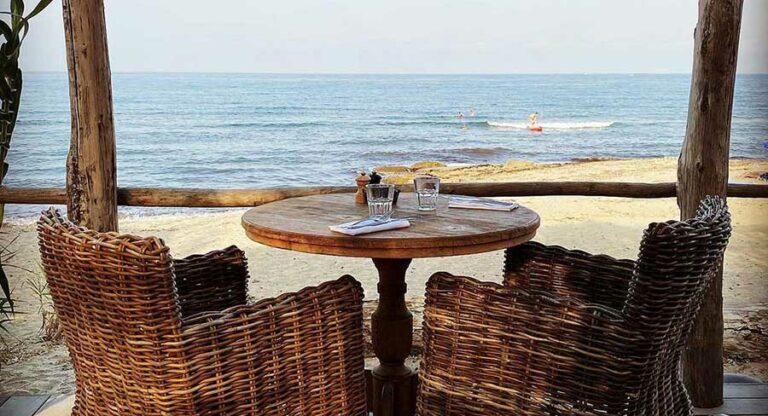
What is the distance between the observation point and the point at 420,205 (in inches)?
92.4

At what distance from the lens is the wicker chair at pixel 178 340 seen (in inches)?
57.3

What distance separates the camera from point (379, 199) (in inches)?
87.2

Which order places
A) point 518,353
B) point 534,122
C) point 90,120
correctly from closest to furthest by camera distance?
point 518,353 → point 90,120 → point 534,122

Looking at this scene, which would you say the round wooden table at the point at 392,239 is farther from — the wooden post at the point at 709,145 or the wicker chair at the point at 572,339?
the wooden post at the point at 709,145

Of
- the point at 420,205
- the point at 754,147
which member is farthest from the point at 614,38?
the point at 420,205

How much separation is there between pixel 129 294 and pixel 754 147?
60.6 ft

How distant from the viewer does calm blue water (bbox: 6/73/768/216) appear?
17.1 meters

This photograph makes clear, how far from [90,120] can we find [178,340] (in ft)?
5.91

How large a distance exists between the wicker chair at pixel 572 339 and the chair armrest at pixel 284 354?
0.71ft

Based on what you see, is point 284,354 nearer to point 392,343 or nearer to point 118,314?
point 118,314

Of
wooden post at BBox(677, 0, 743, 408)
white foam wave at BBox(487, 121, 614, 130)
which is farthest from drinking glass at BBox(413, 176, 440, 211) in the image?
white foam wave at BBox(487, 121, 614, 130)

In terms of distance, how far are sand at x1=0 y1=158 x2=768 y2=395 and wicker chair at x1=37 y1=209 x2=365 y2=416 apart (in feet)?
6.38

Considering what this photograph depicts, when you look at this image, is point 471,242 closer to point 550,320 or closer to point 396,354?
point 550,320

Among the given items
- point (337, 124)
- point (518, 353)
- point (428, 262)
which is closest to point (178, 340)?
point (518, 353)
